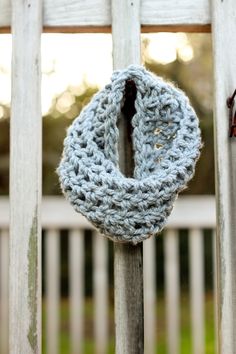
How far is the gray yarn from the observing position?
3.79 ft

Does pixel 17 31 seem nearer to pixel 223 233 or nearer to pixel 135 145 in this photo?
pixel 135 145

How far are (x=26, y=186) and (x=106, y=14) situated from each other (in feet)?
1.15

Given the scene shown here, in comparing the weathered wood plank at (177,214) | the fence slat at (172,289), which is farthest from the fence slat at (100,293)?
the fence slat at (172,289)

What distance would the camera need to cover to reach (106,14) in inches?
50.8

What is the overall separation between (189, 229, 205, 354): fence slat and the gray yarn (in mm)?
1718

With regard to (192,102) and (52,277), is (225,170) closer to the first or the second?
(52,277)

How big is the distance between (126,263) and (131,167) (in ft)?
0.57

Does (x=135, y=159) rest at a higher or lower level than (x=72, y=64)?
lower

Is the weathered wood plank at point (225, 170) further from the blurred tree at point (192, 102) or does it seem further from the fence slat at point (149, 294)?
the blurred tree at point (192, 102)

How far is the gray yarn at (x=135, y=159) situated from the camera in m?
1.16

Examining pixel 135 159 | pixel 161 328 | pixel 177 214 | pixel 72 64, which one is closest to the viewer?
pixel 135 159

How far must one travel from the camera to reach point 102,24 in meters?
1.29

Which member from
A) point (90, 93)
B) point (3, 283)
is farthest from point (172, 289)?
point (90, 93)

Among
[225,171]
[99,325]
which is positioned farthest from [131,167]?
[99,325]
